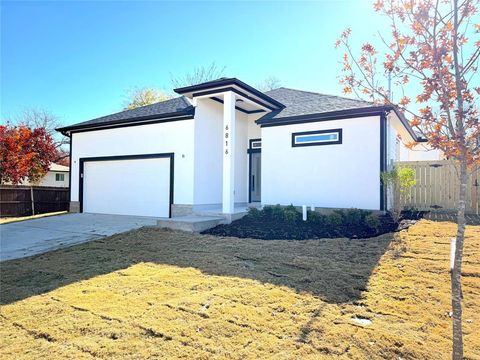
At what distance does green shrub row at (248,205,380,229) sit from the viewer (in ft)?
28.0

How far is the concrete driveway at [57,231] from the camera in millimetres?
8009

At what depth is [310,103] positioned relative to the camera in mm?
12414

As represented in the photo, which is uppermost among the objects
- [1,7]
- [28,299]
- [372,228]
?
[1,7]

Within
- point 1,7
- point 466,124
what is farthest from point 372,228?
point 1,7

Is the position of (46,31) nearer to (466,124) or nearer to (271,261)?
(271,261)

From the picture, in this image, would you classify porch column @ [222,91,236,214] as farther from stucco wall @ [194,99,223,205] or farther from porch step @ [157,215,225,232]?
stucco wall @ [194,99,223,205]

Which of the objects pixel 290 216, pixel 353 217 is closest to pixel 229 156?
pixel 290 216

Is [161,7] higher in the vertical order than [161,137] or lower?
higher

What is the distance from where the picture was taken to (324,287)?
4543mm

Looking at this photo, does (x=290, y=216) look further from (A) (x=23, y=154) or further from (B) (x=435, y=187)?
(A) (x=23, y=154)

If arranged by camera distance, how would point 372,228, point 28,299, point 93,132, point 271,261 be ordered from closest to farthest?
point 28,299 < point 271,261 < point 372,228 < point 93,132

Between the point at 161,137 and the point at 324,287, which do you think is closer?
the point at 324,287

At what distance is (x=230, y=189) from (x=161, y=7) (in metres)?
6.39

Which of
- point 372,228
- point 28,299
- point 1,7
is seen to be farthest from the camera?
point 1,7
